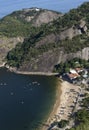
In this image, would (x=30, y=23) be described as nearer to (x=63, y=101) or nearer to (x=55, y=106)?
(x=63, y=101)

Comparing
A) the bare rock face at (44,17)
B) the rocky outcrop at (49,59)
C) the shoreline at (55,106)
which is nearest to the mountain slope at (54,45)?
the rocky outcrop at (49,59)

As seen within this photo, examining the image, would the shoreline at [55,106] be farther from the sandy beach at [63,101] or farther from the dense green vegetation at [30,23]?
the dense green vegetation at [30,23]

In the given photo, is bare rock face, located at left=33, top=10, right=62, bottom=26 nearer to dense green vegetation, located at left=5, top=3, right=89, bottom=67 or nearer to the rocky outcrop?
dense green vegetation, located at left=5, top=3, right=89, bottom=67

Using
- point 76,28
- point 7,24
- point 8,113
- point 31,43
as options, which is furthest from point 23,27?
point 8,113

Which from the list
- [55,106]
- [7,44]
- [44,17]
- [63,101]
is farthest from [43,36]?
[55,106]

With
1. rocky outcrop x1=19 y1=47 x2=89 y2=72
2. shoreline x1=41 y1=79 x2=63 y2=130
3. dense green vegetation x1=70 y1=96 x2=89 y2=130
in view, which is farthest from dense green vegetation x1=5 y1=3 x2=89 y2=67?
dense green vegetation x1=70 y1=96 x2=89 y2=130

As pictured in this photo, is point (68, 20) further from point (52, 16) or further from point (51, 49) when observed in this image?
point (52, 16)
